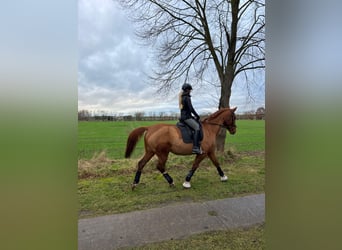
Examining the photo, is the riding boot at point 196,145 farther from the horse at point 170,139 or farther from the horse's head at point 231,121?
the horse's head at point 231,121

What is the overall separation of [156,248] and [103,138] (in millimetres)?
1129

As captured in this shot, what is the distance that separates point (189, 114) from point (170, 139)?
0.34 m

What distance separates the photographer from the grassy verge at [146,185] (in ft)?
7.82

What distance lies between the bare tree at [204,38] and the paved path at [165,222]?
132 centimetres

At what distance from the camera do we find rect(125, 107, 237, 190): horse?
2.49m

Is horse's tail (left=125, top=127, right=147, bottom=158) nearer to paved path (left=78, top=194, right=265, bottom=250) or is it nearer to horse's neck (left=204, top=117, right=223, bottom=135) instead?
paved path (left=78, top=194, right=265, bottom=250)

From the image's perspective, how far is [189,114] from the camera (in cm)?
251

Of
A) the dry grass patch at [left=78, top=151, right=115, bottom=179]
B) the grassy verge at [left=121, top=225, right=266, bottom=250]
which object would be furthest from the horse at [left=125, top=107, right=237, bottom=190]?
the grassy verge at [left=121, top=225, right=266, bottom=250]

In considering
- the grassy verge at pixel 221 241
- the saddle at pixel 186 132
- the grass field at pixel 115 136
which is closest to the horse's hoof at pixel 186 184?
the saddle at pixel 186 132

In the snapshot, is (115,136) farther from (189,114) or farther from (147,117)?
(189,114)

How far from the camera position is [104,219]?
208 centimetres

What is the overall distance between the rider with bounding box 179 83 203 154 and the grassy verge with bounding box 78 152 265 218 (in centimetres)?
51
